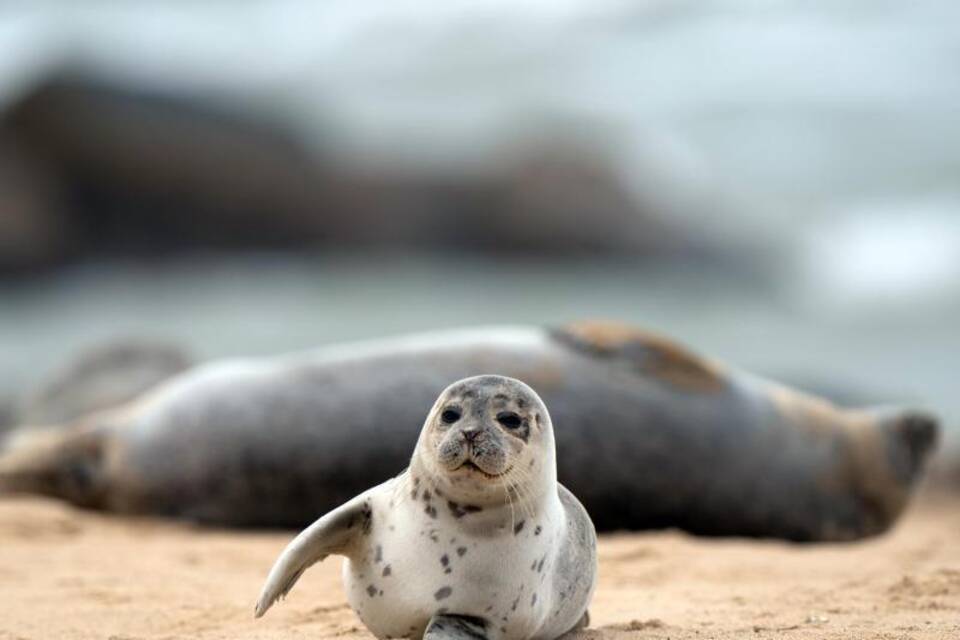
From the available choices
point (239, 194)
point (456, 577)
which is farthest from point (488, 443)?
point (239, 194)

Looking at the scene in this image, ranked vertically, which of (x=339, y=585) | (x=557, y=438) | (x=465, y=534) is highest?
(x=465, y=534)

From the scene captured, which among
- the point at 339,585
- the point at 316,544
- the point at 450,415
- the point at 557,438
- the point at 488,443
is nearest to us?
the point at 488,443

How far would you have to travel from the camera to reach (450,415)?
142 inches

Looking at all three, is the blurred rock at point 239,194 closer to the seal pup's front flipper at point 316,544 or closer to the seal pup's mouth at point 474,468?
the seal pup's front flipper at point 316,544

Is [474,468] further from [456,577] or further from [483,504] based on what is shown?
[456,577]

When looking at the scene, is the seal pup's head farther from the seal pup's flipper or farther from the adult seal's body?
the adult seal's body

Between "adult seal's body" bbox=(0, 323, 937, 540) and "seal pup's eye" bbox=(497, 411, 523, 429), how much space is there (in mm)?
2922

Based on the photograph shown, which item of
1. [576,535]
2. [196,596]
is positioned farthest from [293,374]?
[576,535]

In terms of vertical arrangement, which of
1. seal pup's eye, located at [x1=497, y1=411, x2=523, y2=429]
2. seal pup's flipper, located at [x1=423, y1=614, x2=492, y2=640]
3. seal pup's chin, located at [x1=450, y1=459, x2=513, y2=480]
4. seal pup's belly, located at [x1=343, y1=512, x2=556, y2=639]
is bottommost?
seal pup's flipper, located at [x1=423, y1=614, x2=492, y2=640]

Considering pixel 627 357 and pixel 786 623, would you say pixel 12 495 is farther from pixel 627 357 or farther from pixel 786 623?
pixel 786 623

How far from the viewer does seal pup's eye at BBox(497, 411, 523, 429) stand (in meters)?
3.60

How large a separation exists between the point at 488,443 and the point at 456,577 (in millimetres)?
378

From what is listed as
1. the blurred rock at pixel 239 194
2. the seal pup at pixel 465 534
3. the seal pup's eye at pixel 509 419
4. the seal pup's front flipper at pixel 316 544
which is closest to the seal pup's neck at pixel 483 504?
the seal pup at pixel 465 534

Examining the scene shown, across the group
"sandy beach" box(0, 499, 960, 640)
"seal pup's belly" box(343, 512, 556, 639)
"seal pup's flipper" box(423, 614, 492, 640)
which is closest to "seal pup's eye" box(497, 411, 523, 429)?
"seal pup's belly" box(343, 512, 556, 639)
